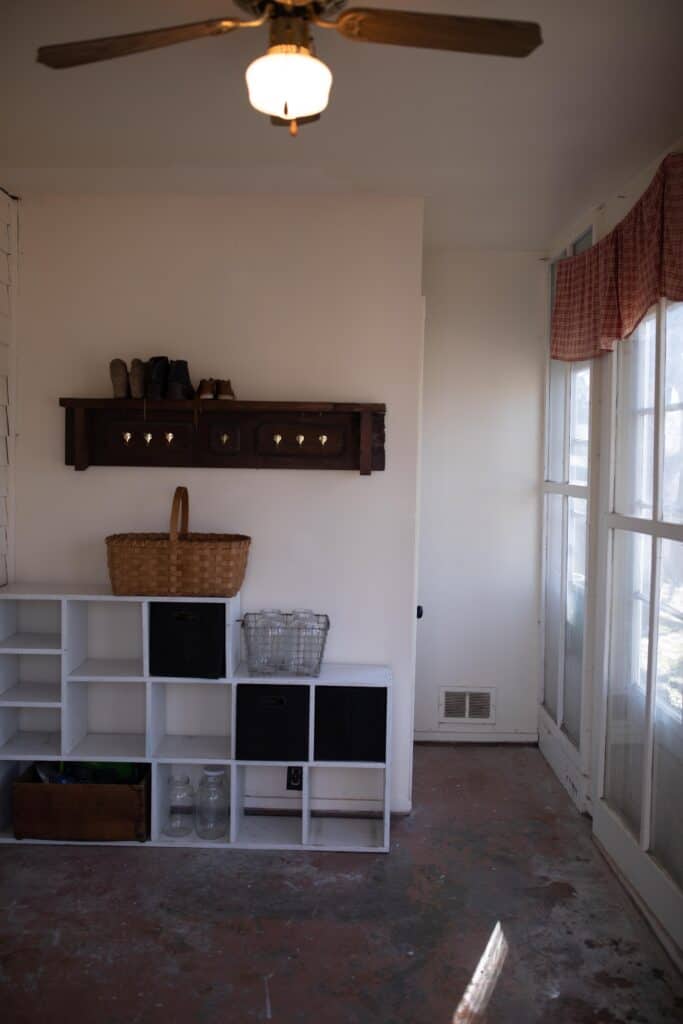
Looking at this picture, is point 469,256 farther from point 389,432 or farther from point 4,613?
point 4,613

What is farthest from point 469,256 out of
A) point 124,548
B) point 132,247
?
point 124,548

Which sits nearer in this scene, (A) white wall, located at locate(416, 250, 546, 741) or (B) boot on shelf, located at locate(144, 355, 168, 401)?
(B) boot on shelf, located at locate(144, 355, 168, 401)

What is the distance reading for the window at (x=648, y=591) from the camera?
259 centimetres

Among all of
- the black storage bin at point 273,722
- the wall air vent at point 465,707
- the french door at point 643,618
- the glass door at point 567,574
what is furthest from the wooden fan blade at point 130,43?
the wall air vent at point 465,707

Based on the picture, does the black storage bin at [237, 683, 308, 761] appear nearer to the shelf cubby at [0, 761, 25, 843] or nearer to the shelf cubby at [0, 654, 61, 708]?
the shelf cubby at [0, 654, 61, 708]

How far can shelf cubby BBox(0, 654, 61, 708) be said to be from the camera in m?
3.16

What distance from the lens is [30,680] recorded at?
342 centimetres

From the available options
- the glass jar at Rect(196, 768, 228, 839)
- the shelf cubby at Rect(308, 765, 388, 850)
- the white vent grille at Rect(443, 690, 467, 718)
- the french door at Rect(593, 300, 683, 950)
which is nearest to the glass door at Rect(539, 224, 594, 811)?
the french door at Rect(593, 300, 683, 950)

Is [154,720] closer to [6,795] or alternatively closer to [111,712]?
[111,712]

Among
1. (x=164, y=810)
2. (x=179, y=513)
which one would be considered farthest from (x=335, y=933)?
(x=179, y=513)

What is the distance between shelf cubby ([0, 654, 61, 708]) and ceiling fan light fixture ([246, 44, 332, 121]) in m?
2.35

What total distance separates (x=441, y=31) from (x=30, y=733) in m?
2.99

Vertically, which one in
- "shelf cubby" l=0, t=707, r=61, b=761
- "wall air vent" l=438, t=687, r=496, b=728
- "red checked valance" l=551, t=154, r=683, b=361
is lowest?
"wall air vent" l=438, t=687, r=496, b=728

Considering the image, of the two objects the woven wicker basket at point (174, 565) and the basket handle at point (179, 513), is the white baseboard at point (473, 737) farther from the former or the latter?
the basket handle at point (179, 513)
